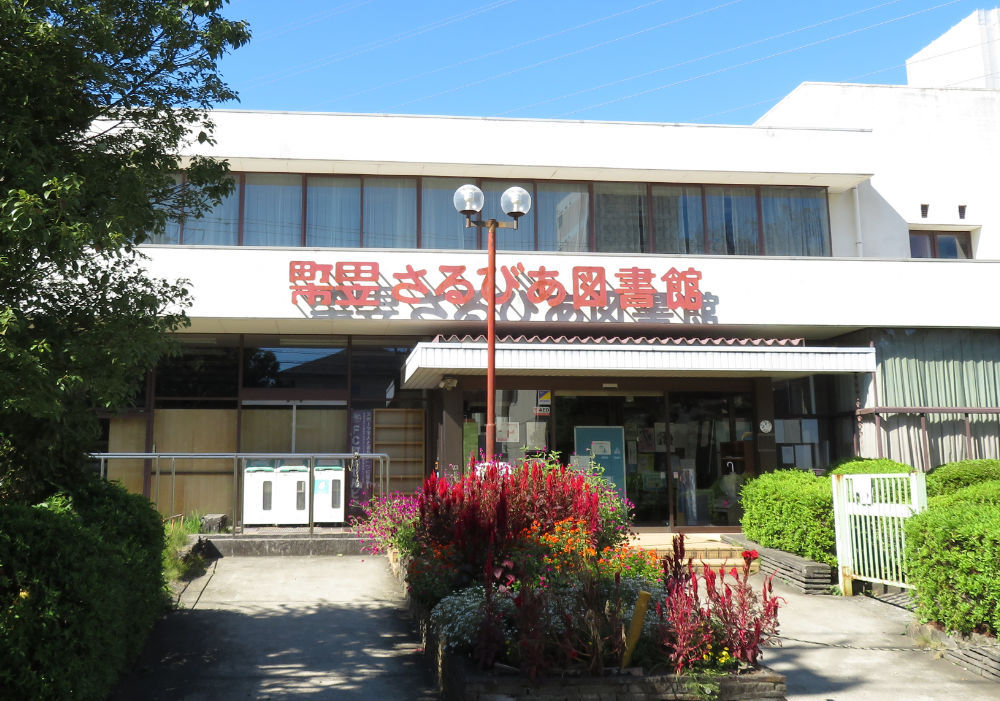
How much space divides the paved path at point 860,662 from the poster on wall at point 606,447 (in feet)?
20.9

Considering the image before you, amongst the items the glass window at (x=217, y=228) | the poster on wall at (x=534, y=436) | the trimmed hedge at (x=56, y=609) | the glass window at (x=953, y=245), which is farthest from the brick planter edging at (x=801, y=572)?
the glass window at (x=217, y=228)

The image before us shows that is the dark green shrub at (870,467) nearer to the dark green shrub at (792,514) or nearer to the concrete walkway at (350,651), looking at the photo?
the dark green shrub at (792,514)

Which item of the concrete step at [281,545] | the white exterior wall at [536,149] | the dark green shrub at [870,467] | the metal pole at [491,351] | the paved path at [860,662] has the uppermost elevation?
the white exterior wall at [536,149]

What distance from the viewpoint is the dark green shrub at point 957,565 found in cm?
713

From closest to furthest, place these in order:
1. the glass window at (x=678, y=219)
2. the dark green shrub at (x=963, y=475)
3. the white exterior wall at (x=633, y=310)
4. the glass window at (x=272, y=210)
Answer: the dark green shrub at (x=963, y=475), the white exterior wall at (x=633, y=310), the glass window at (x=272, y=210), the glass window at (x=678, y=219)

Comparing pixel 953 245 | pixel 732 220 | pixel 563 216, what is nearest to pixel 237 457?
pixel 563 216

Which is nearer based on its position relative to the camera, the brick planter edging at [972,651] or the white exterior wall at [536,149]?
the brick planter edging at [972,651]

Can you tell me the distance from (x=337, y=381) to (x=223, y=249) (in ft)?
11.3

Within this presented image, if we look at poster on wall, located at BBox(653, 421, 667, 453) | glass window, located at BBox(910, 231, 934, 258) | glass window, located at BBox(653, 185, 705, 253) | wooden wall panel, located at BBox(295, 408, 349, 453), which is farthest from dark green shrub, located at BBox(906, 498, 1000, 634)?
glass window, located at BBox(910, 231, 934, 258)

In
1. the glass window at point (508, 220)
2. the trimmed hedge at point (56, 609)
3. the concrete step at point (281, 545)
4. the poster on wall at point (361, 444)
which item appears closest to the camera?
the trimmed hedge at point (56, 609)

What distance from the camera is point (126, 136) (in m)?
7.12

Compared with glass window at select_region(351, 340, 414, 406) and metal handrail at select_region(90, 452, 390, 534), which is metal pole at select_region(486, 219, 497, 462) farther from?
glass window at select_region(351, 340, 414, 406)

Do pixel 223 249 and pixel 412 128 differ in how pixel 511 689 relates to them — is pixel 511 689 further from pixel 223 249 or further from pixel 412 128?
pixel 412 128

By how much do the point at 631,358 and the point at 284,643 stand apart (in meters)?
8.19
